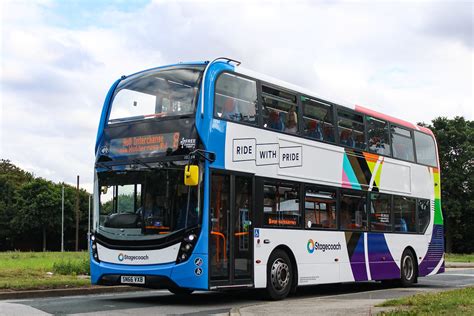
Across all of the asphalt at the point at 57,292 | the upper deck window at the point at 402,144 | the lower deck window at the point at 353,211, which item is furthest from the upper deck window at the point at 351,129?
the asphalt at the point at 57,292

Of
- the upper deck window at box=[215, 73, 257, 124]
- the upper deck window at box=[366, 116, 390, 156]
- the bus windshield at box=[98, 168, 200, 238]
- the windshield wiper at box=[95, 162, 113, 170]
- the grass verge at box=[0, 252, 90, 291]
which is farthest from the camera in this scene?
the upper deck window at box=[366, 116, 390, 156]

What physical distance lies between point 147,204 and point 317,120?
17.0 feet

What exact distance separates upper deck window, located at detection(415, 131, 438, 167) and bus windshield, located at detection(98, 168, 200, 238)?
10353 millimetres

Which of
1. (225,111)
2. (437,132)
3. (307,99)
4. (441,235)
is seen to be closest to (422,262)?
(441,235)

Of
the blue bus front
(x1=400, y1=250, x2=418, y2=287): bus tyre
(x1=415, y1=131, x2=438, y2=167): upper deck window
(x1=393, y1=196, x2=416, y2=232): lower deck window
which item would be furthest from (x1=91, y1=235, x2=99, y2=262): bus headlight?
(x1=415, y1=131, x2=438, y2=167): upper deck window

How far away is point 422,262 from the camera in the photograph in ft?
67.1

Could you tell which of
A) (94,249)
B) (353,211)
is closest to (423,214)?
(353,211)

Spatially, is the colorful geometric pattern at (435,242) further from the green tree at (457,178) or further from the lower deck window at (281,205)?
the green tree at (457,178)

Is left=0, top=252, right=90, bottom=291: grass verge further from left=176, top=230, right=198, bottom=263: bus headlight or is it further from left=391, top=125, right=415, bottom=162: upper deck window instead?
left=391, top=125, right=415, bottom=162: upper deck window

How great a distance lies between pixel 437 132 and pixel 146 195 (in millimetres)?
59517

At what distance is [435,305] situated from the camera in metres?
10.4

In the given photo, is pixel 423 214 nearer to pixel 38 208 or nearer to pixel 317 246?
pixel 317 246

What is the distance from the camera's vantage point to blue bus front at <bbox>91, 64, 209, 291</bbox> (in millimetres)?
12289

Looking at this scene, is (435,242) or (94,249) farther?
(435,242)
